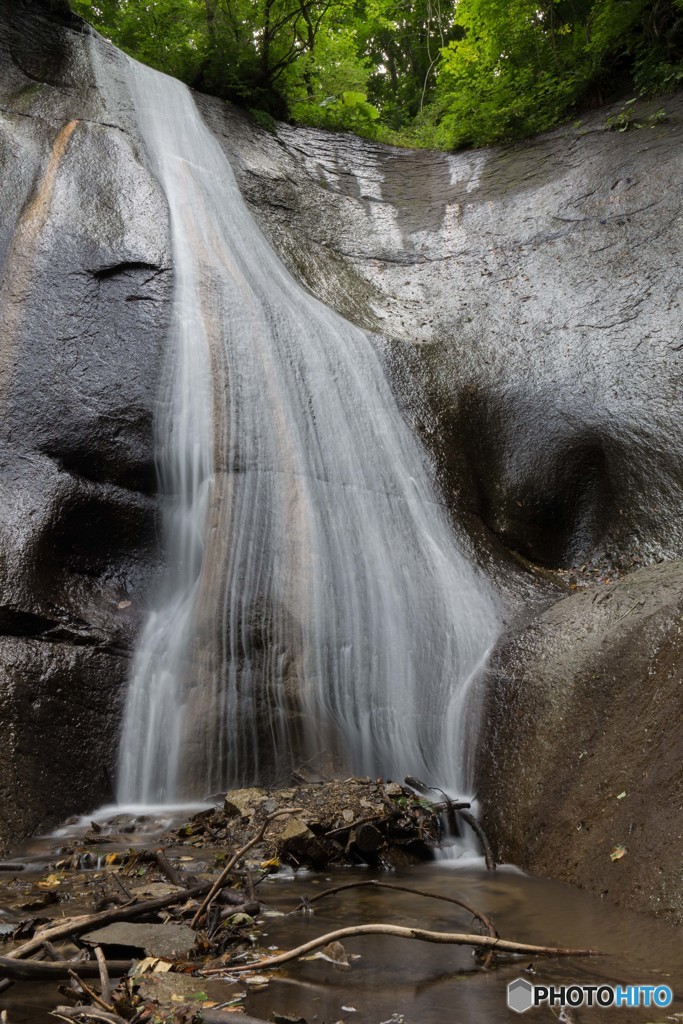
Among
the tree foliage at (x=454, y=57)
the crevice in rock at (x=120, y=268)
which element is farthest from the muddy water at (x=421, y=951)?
the tree foliage at (x=454, y=57)

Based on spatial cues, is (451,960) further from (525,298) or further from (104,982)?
(525,298)

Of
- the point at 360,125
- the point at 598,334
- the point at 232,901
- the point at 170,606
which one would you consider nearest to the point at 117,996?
the point at 232,901

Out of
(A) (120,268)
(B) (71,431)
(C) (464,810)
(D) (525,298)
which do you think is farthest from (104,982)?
(D) (525,298)

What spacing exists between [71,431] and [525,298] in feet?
20.5

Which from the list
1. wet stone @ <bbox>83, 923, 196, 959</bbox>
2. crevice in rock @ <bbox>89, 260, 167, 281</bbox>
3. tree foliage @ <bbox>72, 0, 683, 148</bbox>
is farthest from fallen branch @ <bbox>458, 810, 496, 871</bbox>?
tree foliage @ <bbox>72, 0, 683, 148</bbox>

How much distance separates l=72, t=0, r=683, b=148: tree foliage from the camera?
11938 millimetres

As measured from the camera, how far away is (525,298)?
33.0ft

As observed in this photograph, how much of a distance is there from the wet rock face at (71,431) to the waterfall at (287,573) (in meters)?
0.27

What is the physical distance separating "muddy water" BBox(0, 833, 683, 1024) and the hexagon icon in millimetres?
32

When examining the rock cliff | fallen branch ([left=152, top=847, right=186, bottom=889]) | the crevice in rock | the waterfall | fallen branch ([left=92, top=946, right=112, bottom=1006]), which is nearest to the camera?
fallen branch ([left=92, top=946, right=112, bottom=1006])

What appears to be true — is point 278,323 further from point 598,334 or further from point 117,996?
point 117,996

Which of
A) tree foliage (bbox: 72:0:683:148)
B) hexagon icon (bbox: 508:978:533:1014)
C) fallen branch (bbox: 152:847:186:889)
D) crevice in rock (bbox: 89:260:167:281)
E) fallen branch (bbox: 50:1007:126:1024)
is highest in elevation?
tree foliage (bbox: 72:0:683:148)

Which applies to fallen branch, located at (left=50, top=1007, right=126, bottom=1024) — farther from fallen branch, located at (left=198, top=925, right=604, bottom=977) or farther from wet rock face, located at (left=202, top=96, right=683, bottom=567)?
wet rock face, located at (left=202, top=96, right=683, bottom=567)

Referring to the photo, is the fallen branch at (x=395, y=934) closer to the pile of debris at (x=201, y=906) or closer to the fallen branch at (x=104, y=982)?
the pile of debris at (x=201, y=906)
